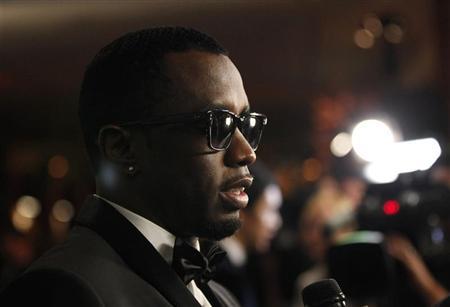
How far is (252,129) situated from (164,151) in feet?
0.65

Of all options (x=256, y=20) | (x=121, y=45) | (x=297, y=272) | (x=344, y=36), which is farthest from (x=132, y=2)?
(x=121, y=45)

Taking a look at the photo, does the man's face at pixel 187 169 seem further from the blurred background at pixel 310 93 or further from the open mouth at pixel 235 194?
the blurred background at pixel 310 93

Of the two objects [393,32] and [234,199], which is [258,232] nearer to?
[234,199]

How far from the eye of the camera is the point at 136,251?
1562 millimetres

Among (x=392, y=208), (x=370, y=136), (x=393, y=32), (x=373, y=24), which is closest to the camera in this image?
(x=392, y=208)

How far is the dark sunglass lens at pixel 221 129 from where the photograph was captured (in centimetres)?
162

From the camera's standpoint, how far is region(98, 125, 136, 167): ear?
1639mm

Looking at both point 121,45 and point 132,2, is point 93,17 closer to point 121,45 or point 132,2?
point 132,2

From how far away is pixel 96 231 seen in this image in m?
1.59

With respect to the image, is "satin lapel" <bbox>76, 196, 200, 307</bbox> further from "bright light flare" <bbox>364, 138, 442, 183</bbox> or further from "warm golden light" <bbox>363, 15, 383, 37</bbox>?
"warm golden light" <bbox>363, 15, 383, 37</bbox>

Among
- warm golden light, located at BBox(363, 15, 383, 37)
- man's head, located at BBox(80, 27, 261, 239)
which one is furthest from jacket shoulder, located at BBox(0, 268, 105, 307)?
warm golden light, located at BBox(363, 15, 383, 37)

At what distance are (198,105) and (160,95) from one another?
3.1 inches

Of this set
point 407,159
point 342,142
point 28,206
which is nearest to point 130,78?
point 407,159

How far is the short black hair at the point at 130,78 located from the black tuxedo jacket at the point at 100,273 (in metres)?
0.16
